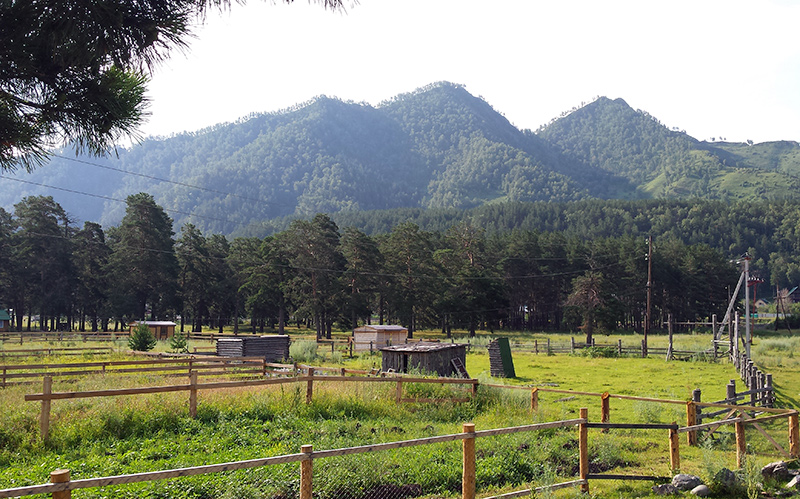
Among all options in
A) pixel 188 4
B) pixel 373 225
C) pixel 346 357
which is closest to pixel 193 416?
pixel 188 4

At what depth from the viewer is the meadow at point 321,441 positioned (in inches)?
344

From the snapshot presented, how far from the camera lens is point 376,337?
158ft

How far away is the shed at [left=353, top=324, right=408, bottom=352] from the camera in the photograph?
47812 mm

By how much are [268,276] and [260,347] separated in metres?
39.6

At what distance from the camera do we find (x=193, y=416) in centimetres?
1260

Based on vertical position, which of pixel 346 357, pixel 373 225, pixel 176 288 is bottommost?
pixel 346 357

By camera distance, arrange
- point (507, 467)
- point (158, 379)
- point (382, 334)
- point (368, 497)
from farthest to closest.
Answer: point (382, 334) → point (158, 379) → point (507, 467) → point (368, 497)

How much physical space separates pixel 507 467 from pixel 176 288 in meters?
72.1

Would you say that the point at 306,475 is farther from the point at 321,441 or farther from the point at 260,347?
the point at 260,347

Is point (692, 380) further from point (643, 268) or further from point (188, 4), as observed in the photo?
point (643, 268)

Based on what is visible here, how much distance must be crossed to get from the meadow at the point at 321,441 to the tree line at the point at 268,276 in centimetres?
4295

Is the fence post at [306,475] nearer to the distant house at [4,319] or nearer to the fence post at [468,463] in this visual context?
the fence post at [468,463]

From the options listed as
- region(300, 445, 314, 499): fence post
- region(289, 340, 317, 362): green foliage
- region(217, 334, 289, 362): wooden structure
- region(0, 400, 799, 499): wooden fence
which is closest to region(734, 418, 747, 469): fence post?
region(0, 400, 799, 499): wooden fence

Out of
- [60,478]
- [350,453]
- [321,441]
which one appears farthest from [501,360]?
[60,478]
